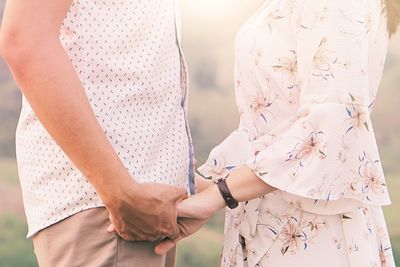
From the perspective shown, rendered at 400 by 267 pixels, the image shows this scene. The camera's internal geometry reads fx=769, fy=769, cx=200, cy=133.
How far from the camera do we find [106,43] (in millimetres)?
1180

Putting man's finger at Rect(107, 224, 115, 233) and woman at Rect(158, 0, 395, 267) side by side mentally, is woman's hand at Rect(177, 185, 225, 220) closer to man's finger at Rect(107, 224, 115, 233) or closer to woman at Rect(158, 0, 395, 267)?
woman at Rect(158, 0, 395, 267)

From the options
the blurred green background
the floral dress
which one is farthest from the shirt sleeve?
the blurred green background

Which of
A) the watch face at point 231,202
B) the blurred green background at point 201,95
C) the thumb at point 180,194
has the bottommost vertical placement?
the blurred green background at point 201,95

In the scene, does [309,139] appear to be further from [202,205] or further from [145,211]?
[145,211]

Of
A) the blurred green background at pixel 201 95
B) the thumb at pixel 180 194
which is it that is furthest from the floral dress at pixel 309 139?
the blurred green background at pixel 201 95

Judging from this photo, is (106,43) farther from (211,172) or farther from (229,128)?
(229,128)

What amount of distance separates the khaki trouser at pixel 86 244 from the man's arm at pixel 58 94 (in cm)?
6

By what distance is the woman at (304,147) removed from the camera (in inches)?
50.1

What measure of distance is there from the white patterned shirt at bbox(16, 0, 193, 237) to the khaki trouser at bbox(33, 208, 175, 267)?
0.02 metres

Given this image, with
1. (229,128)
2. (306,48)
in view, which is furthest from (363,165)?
(229,128)

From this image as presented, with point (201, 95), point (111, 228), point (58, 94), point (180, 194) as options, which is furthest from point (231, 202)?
point (201, 95)

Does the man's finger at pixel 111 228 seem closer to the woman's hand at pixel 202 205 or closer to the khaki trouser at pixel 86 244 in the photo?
the khaki trouser at pixel 86 244

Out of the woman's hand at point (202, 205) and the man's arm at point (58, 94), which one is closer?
the man's arm at point (58, 94)

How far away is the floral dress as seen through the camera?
1.27 metres
